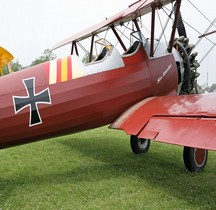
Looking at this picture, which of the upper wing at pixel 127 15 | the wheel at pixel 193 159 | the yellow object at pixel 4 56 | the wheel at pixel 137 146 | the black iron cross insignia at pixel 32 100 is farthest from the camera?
the wheel at pixel 137 146

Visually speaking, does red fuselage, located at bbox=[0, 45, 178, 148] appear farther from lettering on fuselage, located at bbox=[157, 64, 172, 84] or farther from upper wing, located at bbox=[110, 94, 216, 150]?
upper wing, located at bbox=[110, 94, 216, 150]

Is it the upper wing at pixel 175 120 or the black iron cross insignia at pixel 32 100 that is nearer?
the upper wing at pixel 175 120

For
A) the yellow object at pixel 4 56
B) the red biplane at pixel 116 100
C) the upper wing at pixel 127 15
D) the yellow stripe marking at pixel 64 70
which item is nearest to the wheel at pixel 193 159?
the red biplane at pixel 116 100

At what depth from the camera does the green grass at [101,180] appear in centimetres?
380

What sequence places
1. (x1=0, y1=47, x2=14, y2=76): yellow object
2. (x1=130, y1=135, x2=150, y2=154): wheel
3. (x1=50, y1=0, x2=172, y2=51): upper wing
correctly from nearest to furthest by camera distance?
1. (x1=50, y1=0, x2=172, y2=51): upper wing
2. (x1=0, y1=47, x2=14, y2=76): yellow object
3. (x1=130, y1=135, x2=150, y2=154): wheel

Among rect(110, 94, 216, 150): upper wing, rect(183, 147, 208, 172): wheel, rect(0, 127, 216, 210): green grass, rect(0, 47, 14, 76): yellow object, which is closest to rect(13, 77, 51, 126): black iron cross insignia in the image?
rect(0, 127, 216, 210): green grass

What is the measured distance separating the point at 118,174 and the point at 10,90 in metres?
2.05

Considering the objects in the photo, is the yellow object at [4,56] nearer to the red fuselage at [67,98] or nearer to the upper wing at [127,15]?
the red fuselage at [67,98]

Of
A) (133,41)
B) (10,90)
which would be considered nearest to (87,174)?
(10,90)

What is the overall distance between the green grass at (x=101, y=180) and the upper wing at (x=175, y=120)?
746mm

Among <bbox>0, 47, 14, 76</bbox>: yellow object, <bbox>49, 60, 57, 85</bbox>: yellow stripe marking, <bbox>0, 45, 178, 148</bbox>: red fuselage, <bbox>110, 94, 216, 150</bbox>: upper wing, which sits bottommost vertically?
<bbox>110, 94, 216, 150</bbox>: upper wing

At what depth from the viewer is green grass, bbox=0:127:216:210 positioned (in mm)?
3799

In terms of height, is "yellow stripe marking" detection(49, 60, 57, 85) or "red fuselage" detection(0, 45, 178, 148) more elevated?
"yellow stripe marking" detection(49, 60, 57, 85)

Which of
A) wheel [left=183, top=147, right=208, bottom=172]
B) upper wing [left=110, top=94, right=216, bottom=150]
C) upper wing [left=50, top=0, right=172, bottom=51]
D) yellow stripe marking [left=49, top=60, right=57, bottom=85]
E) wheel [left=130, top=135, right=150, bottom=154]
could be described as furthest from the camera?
wheel [left=130, top=135, right=150, bottom=154]
